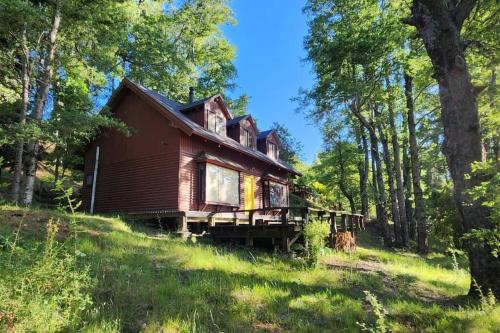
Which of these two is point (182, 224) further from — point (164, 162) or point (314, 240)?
point (314, 240)

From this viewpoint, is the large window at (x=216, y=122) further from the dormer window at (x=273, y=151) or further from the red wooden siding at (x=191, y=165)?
the dormer window at (x=273, y=151)

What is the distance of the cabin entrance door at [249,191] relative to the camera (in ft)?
62.5

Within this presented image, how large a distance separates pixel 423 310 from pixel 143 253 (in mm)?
6104

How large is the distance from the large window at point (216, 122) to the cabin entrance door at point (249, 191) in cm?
283

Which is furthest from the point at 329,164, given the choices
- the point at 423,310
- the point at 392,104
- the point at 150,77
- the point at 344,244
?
the point at 423,310

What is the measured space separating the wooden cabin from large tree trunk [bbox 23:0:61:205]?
10.8ft

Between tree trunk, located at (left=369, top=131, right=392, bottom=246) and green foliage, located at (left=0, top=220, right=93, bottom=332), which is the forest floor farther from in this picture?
tree trunk, located at (left=369, top=131, right=392, bottom=246)

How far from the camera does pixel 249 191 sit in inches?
768

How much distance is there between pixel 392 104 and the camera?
66.6 feet

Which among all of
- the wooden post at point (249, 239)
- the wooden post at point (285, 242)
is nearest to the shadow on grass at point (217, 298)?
the wooden post at point (285, 242)

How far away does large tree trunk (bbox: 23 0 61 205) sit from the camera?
504 inches

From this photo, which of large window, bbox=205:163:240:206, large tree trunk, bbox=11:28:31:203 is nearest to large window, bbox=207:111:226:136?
large window, bbox=205:163:240:206

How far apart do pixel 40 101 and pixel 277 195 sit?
45.5ft

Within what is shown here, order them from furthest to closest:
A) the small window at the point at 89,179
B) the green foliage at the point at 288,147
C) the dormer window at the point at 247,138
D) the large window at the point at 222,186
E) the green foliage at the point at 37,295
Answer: the green foliage at the point at 288,147, the dormer window at the point at 247,138, the small window at the point at 89,179, the large window at the point at 222,186, the green foliage at the point at 37,295
